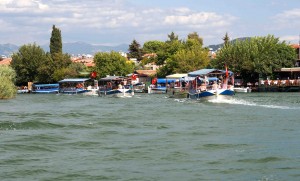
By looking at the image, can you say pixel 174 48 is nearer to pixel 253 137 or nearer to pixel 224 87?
pixel 224 87

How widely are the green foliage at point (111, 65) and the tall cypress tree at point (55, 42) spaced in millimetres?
8986

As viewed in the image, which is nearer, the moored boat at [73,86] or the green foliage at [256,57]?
the green foliage at [256,57]

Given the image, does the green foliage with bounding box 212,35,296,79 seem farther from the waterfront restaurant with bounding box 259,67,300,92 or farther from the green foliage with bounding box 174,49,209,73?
the green foliage with bounding box 174,49,209,73

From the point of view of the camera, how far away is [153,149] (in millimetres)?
19109

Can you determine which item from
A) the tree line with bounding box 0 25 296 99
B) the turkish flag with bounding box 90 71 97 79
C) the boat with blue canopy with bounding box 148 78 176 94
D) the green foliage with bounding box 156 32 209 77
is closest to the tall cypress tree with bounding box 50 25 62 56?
the tree line with bounding box 0 25 296 99

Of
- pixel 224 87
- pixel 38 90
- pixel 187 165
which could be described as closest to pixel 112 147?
pixel 187 165

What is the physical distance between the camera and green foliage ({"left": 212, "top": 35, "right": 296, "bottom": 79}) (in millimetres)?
79312

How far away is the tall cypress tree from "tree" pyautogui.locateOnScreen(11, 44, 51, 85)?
1.86 m

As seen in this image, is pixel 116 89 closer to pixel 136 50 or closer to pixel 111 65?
pixel 111 65

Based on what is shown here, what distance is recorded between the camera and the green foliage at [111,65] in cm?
9812

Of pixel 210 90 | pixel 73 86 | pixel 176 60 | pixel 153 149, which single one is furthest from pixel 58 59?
pixel 153 149

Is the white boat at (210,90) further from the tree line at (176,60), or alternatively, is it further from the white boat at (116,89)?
the tree line at (176,60)

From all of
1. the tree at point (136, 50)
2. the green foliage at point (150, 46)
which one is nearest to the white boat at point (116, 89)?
the tree at point (136, 50)

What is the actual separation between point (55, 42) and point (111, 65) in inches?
523
